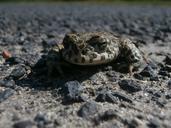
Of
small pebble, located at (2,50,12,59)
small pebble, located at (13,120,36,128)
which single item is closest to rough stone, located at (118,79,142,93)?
small pebble, located at (13,120,36,128)

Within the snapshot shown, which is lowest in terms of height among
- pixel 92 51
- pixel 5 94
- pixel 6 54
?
pixel 6 54

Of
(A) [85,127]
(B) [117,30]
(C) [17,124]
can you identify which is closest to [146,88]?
(A) [85,127]

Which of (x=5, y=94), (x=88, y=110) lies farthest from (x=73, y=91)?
(x=5, y=94)

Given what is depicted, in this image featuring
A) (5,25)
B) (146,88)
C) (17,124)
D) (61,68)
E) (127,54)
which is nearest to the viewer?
(17,124)

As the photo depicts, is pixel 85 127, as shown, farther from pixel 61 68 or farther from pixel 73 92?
pixel 61 68

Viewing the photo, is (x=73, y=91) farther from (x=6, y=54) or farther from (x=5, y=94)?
(x=6, y=54)

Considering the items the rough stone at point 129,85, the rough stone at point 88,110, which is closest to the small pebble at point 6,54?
the rough stone at point 129,85

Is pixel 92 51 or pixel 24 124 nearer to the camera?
pixel 24 124

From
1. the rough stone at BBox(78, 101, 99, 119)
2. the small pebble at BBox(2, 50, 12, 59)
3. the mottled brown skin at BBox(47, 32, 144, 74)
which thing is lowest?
the small pebble at BBox(2, 50, 12, 59)

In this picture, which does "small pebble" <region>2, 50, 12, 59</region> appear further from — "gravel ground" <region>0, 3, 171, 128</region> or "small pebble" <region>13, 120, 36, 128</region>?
"small pebble" <region>13, 120, 36, 128</region>
